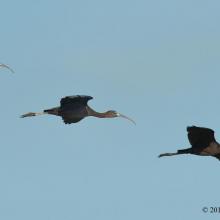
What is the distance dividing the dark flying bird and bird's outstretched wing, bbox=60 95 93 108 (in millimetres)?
4748

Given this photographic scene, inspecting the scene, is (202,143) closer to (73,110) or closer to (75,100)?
(75,100)

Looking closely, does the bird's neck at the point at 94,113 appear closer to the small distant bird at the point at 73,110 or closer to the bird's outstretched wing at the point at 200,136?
the small distant bird at the point at 73,110

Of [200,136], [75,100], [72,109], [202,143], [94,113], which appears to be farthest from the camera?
[94,113]

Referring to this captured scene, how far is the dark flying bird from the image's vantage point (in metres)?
36.1

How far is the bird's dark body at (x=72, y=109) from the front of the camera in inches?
1555

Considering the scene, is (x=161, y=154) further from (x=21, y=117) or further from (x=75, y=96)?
(x=21, y=117)

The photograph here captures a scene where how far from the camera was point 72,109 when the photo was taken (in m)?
40.6

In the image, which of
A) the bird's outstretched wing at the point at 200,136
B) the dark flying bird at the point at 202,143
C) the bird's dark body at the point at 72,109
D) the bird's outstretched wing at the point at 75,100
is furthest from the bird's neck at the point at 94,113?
the bird's outstretched wing at the point at 200,136

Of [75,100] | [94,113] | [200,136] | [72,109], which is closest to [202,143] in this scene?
[200,136]

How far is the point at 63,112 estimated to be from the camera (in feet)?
134

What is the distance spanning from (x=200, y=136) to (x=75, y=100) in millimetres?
6274

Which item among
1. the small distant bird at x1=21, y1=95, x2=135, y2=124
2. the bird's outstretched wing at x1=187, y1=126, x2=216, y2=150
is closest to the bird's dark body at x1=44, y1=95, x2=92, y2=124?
the small distant bird at x1=21, y1=95, x2=135, y2=124

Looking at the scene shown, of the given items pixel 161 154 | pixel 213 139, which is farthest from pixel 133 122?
pixel 213 139

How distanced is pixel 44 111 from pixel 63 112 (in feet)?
6.52
